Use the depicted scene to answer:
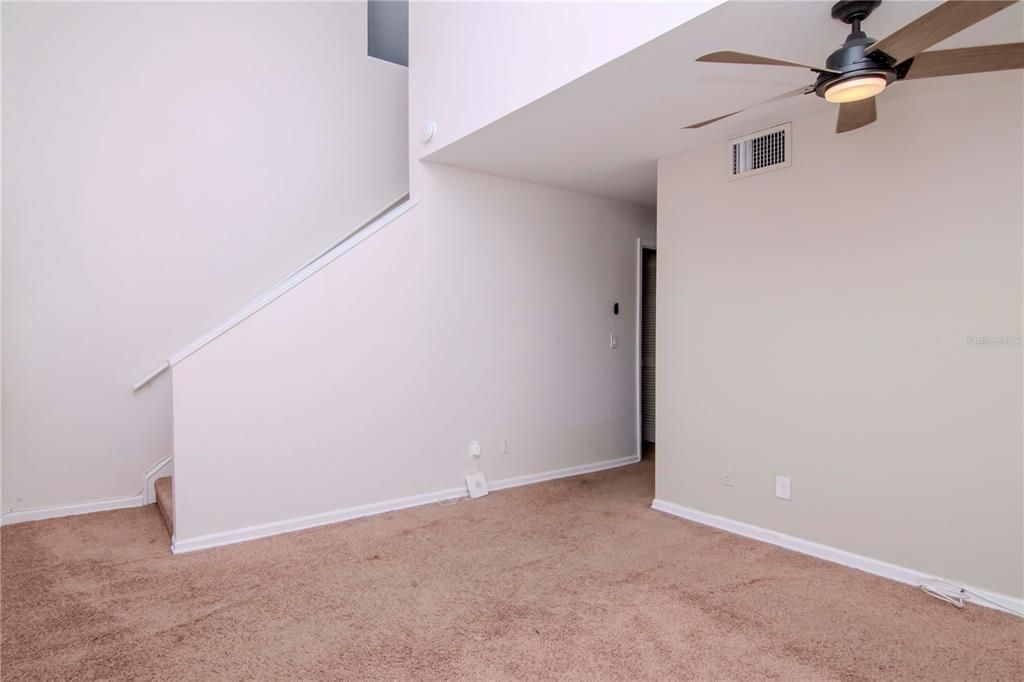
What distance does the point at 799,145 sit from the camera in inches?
122

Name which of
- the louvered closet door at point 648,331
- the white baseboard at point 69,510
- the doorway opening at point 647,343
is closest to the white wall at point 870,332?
the doorway opening at point 647,343

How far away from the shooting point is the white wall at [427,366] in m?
3.22

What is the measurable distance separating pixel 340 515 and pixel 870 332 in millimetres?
3135

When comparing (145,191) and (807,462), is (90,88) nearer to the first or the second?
(145,191)

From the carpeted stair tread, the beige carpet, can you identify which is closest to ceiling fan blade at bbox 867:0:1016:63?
the beige carpet

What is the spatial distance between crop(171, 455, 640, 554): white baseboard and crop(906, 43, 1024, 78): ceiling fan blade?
3.39 metres

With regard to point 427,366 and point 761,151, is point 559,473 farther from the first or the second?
point 761,151

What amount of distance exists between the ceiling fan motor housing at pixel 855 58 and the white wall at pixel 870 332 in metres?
0.89

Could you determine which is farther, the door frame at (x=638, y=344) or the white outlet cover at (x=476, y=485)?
the door frame at (x=638, y=344)

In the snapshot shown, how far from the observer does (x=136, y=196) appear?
3801 millimetres

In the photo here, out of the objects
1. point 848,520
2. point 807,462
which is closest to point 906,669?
point 848,520

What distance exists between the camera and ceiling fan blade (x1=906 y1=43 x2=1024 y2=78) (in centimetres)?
169

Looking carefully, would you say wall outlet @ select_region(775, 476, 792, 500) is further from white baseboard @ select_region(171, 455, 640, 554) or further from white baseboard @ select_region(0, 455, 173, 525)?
white baseboard @ select_region(0, 455, 173, 525)

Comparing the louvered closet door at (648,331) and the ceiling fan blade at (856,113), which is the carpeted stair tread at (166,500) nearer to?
the ceiling fan blade at (856,113)
